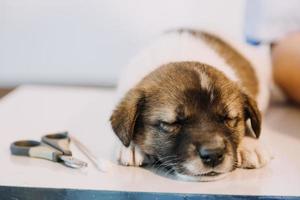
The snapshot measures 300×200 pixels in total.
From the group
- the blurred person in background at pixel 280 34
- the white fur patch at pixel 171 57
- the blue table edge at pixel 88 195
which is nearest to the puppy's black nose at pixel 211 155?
the blue table edge at pixel 88 195

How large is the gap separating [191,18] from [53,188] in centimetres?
153

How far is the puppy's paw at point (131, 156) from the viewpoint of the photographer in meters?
1.54

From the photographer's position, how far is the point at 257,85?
6.97 feet

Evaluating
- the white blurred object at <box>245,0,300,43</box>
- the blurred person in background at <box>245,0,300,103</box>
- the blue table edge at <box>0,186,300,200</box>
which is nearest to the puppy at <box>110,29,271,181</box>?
the blue table edge at <box>0,186,300,200</box>

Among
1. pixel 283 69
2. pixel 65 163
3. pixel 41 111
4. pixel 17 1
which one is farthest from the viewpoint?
pixel 17 1

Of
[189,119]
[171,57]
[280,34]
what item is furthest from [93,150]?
[280,34]

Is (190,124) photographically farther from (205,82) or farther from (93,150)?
(93,150)

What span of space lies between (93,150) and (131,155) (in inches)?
6.1

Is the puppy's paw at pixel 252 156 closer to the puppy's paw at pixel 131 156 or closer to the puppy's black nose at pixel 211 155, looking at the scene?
the puppy's black nose at pixel 211 155

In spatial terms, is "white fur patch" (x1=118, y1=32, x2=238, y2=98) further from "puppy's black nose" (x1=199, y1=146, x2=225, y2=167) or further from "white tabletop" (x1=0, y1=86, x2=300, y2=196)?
"puppy's black nose" (x1=199, y1=146, x2=225, y2=167)

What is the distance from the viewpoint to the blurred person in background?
2.25 meters

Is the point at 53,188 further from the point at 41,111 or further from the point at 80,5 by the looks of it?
the point at 80,5

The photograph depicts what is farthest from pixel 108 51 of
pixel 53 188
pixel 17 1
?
pixel 53 188

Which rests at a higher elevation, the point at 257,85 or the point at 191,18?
the point at 191,18
